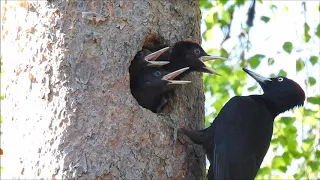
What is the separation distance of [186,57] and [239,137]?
0.79m

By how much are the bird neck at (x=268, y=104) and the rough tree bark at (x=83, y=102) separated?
0.59 meters

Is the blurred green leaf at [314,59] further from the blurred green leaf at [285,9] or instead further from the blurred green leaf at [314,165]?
the blurred green leaf at [314,165]

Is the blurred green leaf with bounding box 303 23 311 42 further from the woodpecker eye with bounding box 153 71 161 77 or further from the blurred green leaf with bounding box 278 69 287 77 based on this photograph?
the woodpecker eye with bounding box 153 71 161 77

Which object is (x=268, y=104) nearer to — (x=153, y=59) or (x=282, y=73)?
(x=153, y=59)

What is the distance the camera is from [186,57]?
15.2 ft

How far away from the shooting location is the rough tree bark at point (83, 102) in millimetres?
3650

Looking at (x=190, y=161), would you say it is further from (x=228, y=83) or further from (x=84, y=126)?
(x=228, y=83)

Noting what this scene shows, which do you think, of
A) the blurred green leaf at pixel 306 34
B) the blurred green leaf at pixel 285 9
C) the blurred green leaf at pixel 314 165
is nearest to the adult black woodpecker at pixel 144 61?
the blurred green leaf at pixel 314 165

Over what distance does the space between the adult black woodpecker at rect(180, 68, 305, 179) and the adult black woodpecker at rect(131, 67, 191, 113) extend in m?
0.41

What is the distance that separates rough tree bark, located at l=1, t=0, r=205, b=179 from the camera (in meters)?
3.65

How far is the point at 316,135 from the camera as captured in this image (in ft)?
21.5

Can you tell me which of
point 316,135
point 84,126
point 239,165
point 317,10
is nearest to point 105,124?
point 84,126

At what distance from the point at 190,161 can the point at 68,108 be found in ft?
2.91

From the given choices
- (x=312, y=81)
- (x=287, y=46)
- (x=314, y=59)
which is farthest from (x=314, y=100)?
(x=287, y=46)
